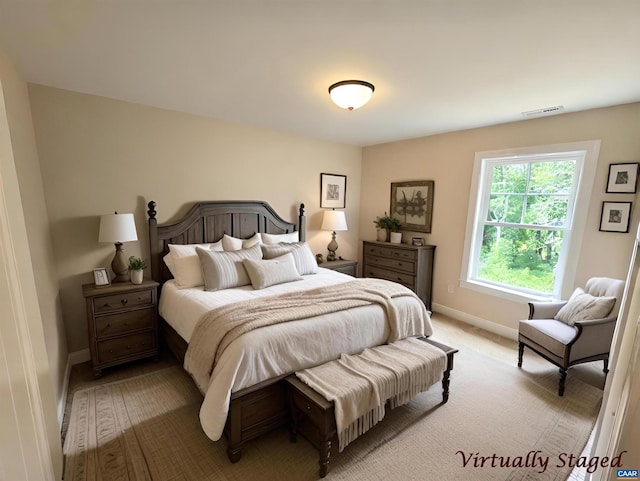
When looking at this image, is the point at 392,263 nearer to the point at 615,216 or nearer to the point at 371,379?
the point at 615,216

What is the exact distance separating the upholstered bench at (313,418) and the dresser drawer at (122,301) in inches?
64.6

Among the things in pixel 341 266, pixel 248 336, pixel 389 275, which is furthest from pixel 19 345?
pixel 389 275

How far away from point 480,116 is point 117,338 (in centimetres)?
412

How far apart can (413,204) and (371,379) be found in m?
2.99

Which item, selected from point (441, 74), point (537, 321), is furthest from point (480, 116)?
point (537, 321)

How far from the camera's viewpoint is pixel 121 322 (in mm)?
2568

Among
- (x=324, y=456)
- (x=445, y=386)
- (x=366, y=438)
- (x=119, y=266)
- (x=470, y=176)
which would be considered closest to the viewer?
(x=324, y=456)

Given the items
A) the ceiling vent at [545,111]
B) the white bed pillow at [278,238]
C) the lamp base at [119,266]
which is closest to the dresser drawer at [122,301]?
the lamp base at [119,266]

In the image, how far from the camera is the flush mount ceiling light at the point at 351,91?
7.03 feet

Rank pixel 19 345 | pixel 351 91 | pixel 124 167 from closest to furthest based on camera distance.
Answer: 1. pixel 19 345
2. pixel 351 91
3. pixel 124 167

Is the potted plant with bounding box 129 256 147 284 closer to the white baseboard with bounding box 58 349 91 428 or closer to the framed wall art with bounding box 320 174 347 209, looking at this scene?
the white baseboard with bounding box 58 349 91 428

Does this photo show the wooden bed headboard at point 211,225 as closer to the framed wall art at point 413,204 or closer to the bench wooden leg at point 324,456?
the framed wall art at point 413,204

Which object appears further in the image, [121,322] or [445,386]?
[121,322]

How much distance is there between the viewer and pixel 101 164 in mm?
2725
